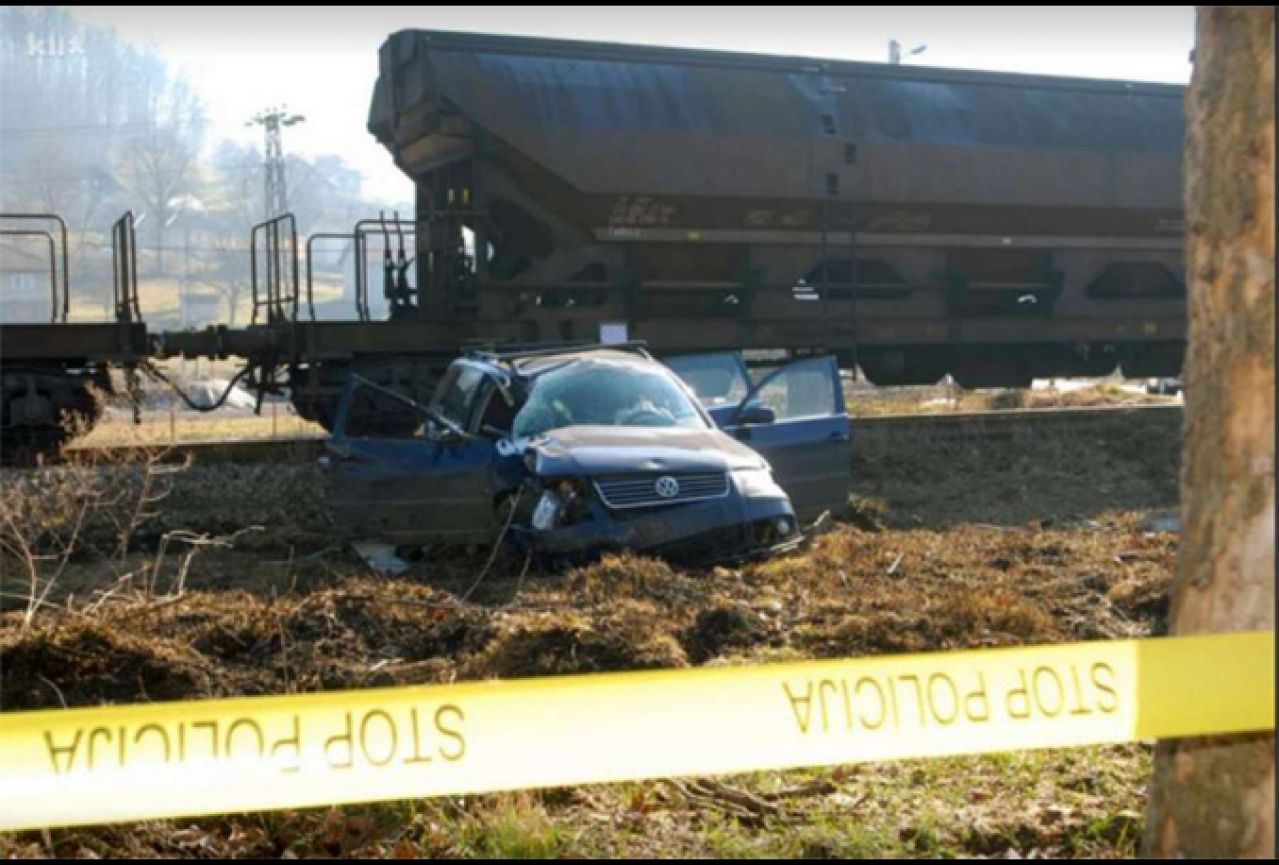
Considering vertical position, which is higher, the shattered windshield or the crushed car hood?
the shattered windshield

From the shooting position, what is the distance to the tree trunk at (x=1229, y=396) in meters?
3.53

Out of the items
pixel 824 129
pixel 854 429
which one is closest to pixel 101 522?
pixel 854 429

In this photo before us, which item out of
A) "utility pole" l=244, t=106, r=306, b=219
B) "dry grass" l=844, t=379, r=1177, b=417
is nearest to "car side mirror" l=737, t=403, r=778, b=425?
"dry grass" l=844, t=379, r=1177, b=417

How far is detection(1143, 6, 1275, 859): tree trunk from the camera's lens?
353 cm

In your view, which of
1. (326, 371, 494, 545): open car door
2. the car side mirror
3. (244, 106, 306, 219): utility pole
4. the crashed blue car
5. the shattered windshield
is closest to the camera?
the crashed blue car

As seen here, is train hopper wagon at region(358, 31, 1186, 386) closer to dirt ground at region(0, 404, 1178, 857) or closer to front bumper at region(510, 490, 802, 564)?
dirt ground at region(0, 404, 1178, 857)

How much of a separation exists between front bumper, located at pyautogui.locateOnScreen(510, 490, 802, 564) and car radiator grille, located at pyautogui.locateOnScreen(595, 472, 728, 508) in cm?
4

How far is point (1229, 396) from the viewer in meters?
3.60

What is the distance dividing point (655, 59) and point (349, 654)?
11696 mm

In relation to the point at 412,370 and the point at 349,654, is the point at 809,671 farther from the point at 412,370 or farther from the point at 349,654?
the point at 412,370

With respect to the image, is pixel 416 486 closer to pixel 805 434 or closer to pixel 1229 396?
pixel 805 434

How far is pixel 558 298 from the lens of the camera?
16406mm

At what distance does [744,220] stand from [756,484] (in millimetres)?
7995

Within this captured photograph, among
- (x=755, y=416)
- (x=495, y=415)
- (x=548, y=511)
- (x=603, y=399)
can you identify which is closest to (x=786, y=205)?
(x=755, y=416)
